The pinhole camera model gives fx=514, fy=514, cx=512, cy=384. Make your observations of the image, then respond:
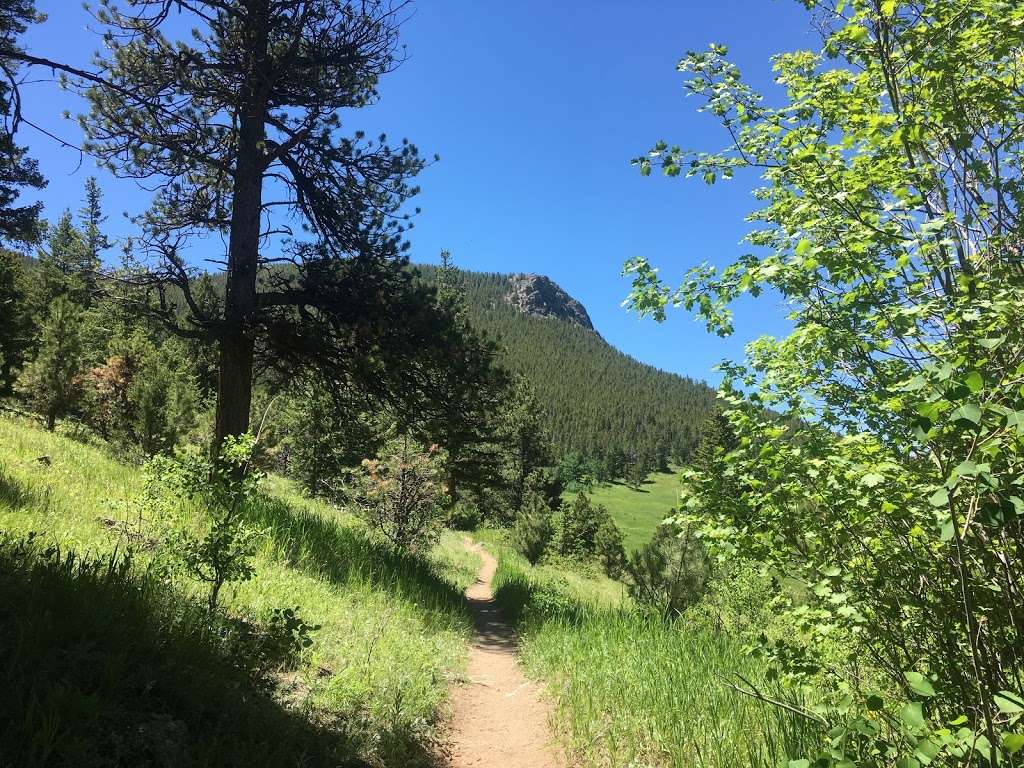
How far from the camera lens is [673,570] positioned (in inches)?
563

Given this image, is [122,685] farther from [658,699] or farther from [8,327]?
[8,327]

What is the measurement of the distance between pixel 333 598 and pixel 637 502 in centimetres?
10825

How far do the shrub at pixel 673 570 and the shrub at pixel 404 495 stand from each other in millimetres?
5969

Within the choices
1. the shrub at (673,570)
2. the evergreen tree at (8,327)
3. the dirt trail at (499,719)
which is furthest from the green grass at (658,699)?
the evergreen tree at (8,327)

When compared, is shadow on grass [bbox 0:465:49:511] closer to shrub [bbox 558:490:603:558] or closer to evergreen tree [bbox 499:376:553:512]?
evergreen tree [bbox 499:376:553:512]

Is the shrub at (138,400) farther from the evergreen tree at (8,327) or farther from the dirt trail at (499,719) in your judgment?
the dirt trail at (499,719)

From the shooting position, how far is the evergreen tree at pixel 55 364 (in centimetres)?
1725

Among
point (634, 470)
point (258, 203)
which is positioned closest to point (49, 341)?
point (258, 203)

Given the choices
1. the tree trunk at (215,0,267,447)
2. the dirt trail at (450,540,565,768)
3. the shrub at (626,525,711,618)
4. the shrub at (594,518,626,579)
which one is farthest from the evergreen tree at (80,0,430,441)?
the shrub at (594,518,626,579)

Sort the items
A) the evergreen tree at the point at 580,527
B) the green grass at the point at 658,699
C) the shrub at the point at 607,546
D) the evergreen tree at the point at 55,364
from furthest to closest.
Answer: the evergreen tree at the point at 580,527 < the shrub at the point at 607,546 < the evergreen tree at the point at 55,364 < the green grass at the point at 658,699

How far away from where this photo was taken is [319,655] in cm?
468

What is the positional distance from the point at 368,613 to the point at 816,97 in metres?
6.94

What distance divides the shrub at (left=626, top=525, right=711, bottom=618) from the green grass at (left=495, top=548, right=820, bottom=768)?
720 cm

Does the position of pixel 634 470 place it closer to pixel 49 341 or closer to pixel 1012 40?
pixel 49 341
